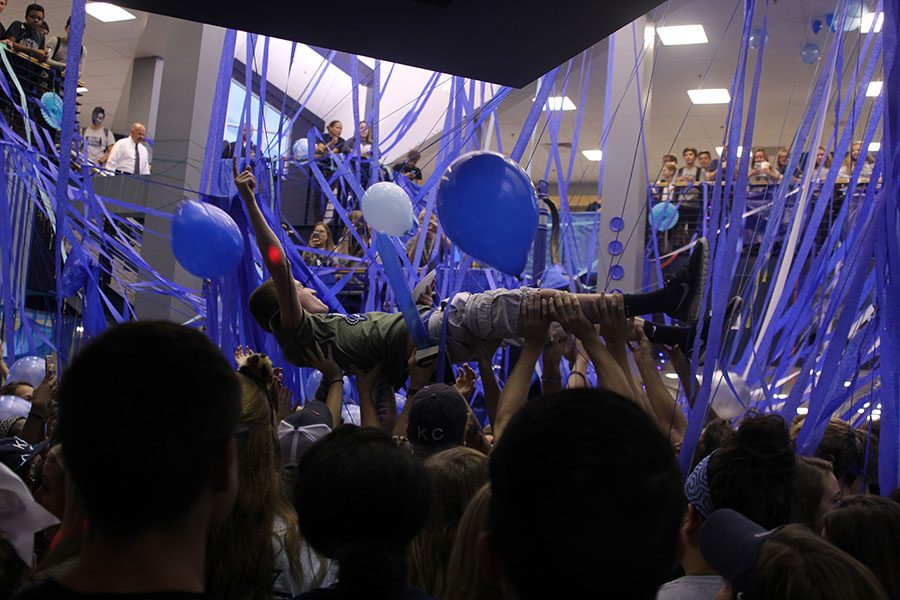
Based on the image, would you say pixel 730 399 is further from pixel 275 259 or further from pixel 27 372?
pixel 27 372

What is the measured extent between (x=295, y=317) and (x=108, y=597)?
8.27ft

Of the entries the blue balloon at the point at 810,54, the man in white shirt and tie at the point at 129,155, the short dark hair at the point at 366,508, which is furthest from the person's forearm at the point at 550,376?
the blue balloon at the point at 810,54

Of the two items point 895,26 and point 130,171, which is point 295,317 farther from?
point 130,171

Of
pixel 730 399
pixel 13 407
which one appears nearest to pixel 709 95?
pixel 730 399

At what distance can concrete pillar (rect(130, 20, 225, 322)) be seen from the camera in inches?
280

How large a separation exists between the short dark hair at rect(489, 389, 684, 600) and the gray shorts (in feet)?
6.88

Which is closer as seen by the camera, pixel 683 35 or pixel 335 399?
pixel 335 399

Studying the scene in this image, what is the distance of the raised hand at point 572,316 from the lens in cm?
265

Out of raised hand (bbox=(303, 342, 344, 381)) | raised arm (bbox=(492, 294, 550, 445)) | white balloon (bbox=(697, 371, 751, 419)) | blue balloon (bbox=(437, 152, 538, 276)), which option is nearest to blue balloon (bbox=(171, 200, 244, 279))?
raised hand (bbox=(303, 342, 344, 381))

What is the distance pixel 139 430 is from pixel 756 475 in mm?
1220

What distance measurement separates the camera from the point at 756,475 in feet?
5.50

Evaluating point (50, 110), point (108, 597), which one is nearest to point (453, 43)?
point (108, 597)

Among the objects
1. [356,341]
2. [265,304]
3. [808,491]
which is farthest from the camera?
[265,304]

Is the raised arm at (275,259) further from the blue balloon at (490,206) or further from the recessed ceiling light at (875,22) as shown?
the recessed ceiling light at (875,22)
